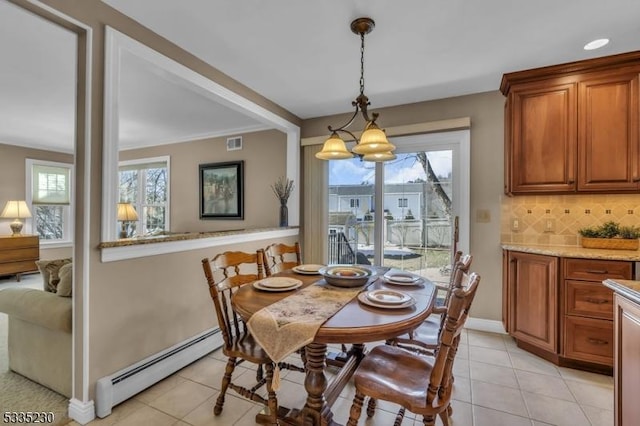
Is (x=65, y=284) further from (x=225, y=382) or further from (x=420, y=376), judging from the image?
(x=420, y=376)

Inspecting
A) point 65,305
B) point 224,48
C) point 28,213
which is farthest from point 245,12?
point 28,213

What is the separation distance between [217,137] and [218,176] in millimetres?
641

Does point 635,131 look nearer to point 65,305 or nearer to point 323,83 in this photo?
point 323,83

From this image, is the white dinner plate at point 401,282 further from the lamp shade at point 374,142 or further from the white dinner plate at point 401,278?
the lamp shade at point 374,142

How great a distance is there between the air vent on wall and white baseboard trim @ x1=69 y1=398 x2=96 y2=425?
11.6ft

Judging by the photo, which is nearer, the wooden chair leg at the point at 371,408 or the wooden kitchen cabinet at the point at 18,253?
the wooden chair leg at the point at 371,408

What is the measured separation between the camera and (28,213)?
5340mm

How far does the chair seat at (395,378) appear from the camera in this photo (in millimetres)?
1306

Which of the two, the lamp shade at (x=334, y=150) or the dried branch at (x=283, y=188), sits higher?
the lamp shade at (x=334, y=150)

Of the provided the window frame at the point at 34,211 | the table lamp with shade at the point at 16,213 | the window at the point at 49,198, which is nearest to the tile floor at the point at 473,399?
the window frame at the point at 34,211

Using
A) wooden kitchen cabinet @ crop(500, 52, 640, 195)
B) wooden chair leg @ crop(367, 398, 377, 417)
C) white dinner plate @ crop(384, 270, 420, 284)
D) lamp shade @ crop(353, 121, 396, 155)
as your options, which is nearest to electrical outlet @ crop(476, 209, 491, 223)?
wooden kitchen cabinet @ crop(500, 52, 640, 195)

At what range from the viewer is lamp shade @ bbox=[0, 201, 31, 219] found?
5149 mm

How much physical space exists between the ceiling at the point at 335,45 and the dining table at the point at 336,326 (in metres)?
1.77

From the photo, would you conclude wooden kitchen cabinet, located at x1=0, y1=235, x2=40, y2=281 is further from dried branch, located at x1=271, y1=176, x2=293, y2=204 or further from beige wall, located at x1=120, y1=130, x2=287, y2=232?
dried branch, located at x1=271, y1=176, x2=293, y2=204
